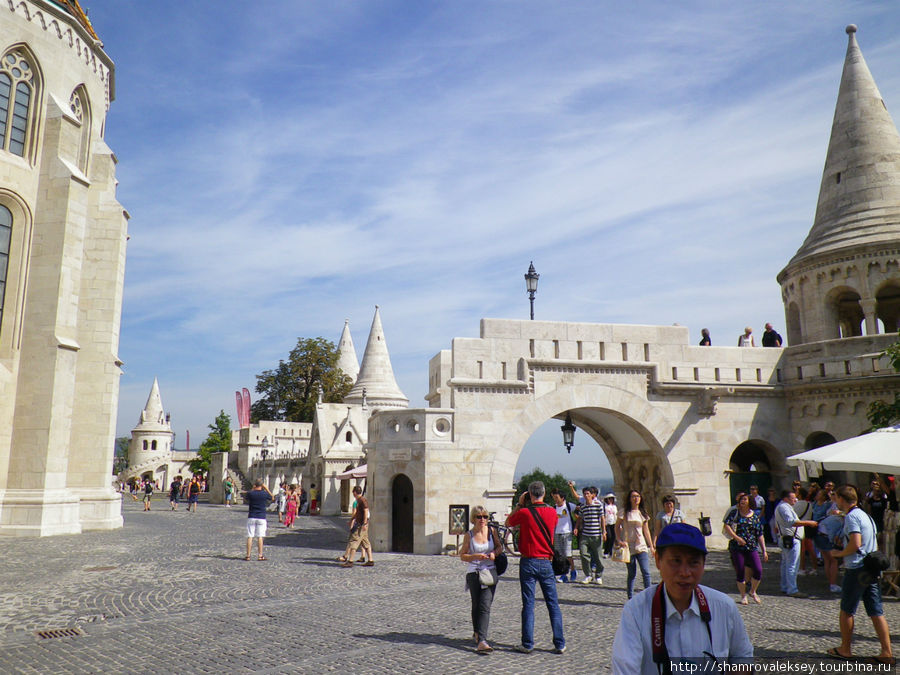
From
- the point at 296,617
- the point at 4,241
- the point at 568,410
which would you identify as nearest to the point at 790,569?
the point at 568,410

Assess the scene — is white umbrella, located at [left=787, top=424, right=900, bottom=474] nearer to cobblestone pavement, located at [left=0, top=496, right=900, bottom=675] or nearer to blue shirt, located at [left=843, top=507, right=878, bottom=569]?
blue shirt, located at [left=843, top=507, right=878, bottom=569]

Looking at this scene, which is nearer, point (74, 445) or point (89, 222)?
point (74, 445)

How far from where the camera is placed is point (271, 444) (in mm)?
42656

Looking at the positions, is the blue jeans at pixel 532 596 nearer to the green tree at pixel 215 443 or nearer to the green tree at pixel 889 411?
the green tree at pixel 889 411

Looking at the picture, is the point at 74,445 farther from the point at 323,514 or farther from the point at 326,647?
the point at 326,647

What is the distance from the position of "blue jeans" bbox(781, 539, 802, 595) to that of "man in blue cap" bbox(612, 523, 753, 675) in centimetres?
782

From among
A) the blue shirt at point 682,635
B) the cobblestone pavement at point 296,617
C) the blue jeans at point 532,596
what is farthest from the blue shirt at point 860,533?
the blue shirt at point 682,635

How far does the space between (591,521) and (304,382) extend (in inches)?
1669

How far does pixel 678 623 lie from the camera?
2.40 metres

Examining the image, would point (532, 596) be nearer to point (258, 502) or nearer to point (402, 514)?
point (258, 502)

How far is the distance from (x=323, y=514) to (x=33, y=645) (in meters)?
22.9

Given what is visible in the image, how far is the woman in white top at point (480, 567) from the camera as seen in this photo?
6086mm

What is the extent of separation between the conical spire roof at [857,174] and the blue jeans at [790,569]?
12141 mm

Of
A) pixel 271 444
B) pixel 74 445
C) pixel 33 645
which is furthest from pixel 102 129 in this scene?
pixel 271 444
